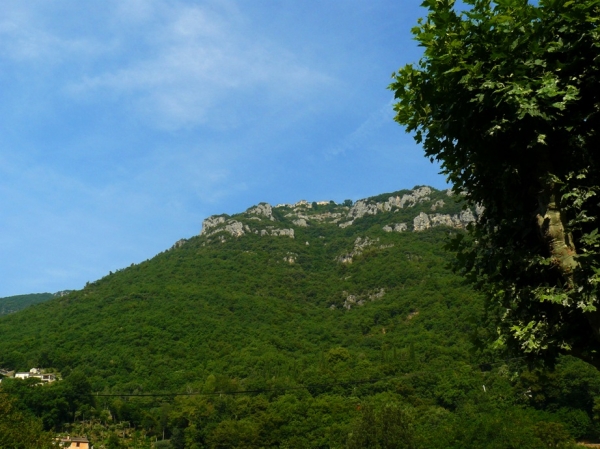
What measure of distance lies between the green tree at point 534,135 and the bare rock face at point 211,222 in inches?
6920

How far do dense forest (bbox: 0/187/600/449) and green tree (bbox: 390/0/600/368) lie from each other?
1080 mm

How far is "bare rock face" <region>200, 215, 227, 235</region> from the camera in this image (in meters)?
181

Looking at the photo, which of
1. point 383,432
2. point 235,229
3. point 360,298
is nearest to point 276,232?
point 235,229

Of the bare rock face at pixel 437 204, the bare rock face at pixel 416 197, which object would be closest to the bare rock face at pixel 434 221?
the bare rock face at pixel 437 204

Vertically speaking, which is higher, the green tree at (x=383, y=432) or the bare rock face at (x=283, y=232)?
the bare rock face at (x=283, y=232)

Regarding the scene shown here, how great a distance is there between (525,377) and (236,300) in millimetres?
71213

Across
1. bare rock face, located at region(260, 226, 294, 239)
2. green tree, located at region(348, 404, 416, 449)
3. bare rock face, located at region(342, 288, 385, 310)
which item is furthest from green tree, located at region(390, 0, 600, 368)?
bare rock face, located at region(260, 226, 294, 239)

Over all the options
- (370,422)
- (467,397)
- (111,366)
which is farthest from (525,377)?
(111,366)

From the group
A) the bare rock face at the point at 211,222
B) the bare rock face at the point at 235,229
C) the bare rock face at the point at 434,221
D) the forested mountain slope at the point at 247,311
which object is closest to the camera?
the forested mountain slope at the point at 247,311

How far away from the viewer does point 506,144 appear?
604 cm

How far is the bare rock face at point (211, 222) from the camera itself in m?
181

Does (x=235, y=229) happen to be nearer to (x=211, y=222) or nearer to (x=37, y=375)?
(x=211, y=222)

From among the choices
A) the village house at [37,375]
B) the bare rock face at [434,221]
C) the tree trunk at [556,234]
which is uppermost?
the bare rock face at [434,221]

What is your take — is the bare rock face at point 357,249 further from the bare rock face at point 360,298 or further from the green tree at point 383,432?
the green tree at point 383,432
